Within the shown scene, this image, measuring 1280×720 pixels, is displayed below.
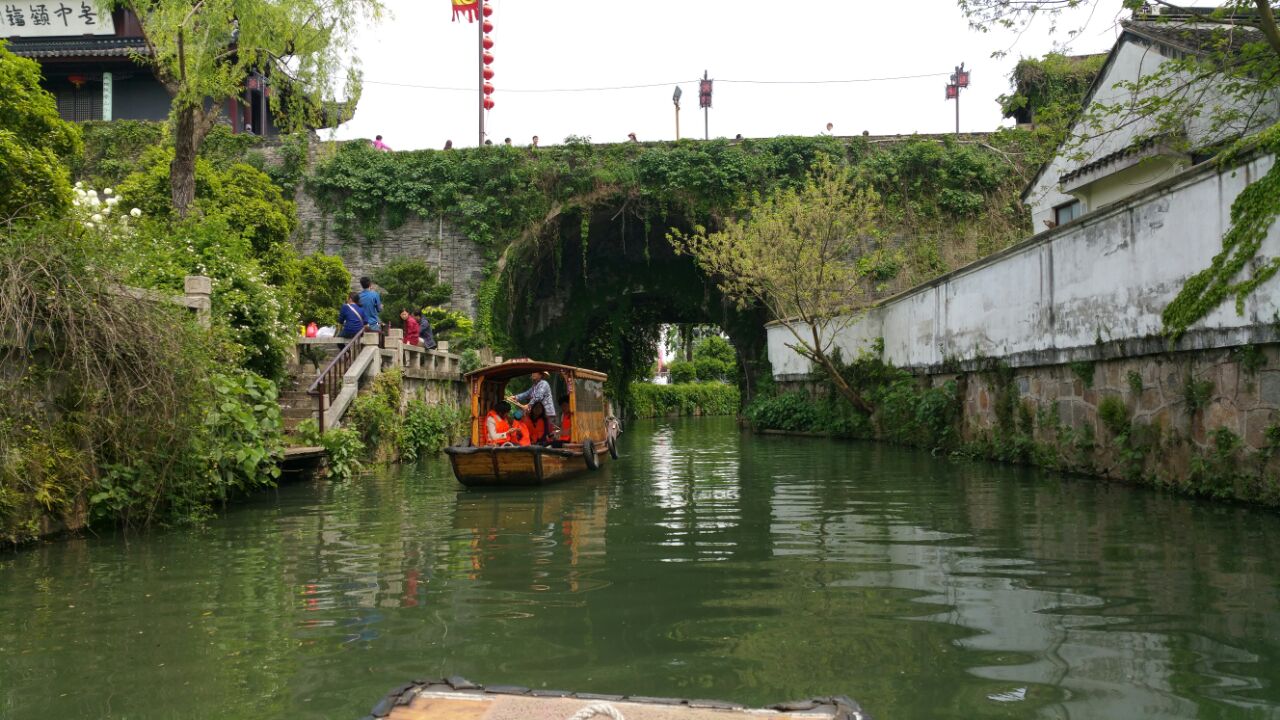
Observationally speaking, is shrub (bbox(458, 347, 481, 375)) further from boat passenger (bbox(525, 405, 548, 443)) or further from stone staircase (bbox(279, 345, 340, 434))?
boat passenger (bbox(525, 405, 548, 443))

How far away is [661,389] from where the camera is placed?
44.8m

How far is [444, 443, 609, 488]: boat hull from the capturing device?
11.2 metres

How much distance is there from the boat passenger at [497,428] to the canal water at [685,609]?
367 centimetres

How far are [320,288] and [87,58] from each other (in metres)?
10.8

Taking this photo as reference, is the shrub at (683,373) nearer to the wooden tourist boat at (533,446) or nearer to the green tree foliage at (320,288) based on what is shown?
the green tree foliage at (320,288)

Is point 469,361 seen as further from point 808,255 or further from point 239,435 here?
point 239,435

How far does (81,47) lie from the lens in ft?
82.6

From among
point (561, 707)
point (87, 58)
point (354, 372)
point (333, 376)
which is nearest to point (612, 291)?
point (87, 58)

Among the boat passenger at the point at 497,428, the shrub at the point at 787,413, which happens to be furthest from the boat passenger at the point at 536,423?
the shrub at the point at 787,413

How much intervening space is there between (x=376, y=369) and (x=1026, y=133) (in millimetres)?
18297

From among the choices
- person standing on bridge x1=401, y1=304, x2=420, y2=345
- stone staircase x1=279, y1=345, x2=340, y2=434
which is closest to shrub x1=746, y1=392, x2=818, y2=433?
person standing on bridge x1=401, y1=304, x2=420, y2=345

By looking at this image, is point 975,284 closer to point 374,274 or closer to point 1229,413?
point 1229,413

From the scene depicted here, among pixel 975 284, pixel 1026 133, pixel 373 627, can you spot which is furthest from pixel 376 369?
pixel 1026 133

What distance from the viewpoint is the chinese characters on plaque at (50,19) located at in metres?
25.6
